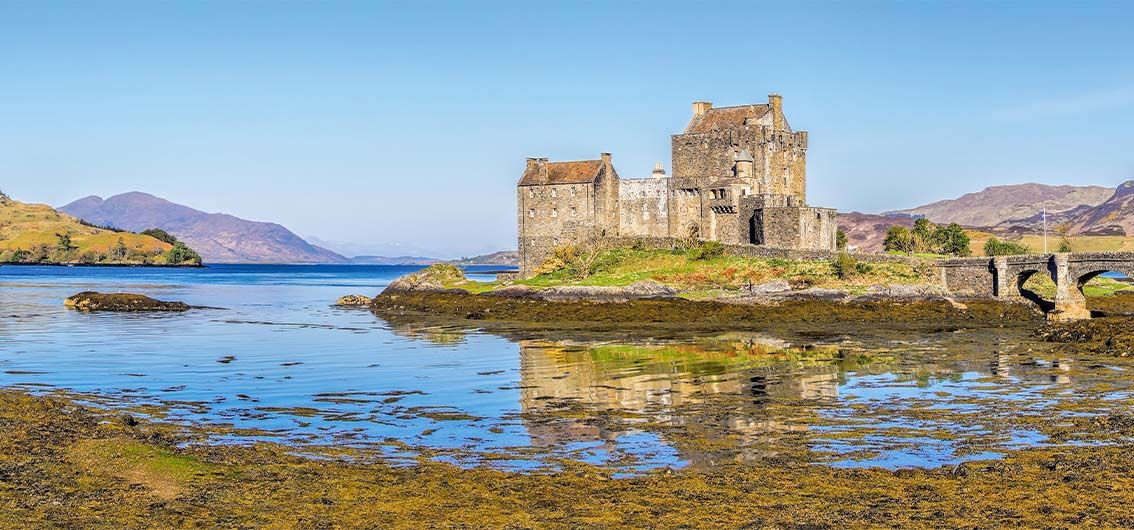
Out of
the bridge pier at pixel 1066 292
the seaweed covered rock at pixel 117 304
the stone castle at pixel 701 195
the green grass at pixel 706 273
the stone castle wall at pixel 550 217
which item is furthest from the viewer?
the stone castle wall at pixel 550 217

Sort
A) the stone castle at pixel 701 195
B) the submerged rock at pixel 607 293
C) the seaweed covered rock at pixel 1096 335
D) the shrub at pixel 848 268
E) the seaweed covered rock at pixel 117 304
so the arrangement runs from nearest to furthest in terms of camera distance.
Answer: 1. the seaweed covered rock at pixel 1096 335
2. the shrub at pixel 848 268
3. the submerged rock at pixel 607 293
4. the seaweed covered rock at pixel 117 304
5. the stone castle at pixel 701 195

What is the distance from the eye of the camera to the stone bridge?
193ft

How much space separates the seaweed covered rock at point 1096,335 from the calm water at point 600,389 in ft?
5.38

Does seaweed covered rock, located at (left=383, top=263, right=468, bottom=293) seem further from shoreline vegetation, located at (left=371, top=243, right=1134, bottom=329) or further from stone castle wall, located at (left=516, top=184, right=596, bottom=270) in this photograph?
stone castle wall, located at (left=516, top=184, right=596, bottom=270)

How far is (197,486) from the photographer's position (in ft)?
56.6

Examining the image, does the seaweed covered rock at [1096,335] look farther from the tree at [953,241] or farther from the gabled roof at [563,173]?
the tree at [953,241]

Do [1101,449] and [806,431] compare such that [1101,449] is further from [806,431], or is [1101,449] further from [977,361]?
[977,361]

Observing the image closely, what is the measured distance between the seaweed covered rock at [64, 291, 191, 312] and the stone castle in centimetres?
2473

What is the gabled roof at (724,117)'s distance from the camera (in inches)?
3007

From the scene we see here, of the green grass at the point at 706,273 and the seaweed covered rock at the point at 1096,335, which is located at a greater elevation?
the green grass at the point at 706,273

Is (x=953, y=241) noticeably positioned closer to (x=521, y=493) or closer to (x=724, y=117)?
(x=724, y=117)

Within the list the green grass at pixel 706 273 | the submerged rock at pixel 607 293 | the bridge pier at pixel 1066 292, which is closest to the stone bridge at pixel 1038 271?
the bridge pier at pixel 1066 292

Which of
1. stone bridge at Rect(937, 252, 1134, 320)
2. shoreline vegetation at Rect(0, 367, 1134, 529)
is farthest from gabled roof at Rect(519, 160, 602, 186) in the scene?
shoreline vegetation at Rect(0, 367, 1134, 529)

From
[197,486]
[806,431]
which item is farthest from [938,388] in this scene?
[197,486]
